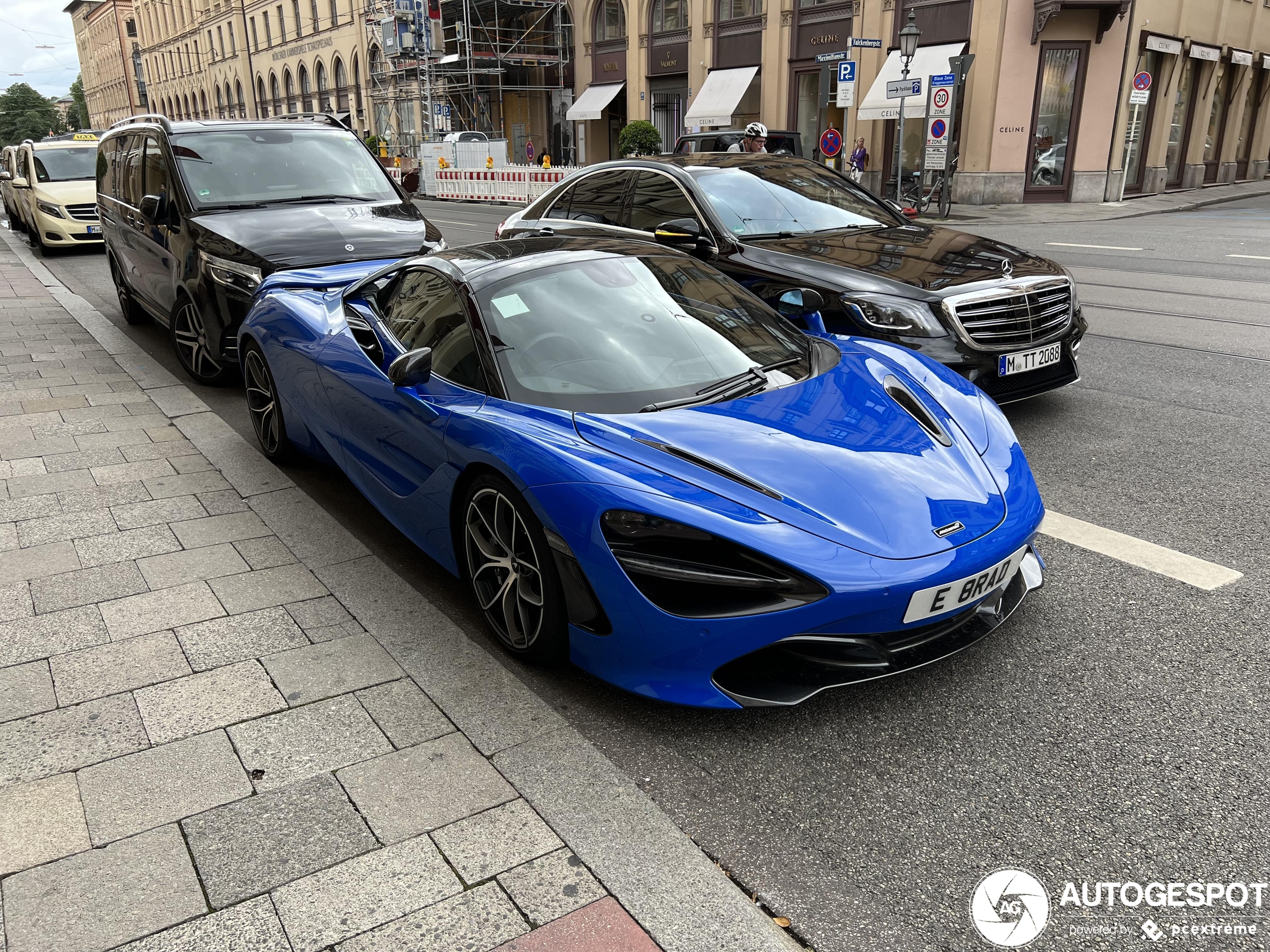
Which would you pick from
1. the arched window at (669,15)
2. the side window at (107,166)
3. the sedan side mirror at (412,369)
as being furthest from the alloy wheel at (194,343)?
the arched window at (669,15)

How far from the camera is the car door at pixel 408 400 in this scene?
3562 mm

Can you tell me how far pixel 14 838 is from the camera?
2488mm

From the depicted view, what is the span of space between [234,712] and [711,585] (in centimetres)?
159

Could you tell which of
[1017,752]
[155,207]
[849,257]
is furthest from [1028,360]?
[155,207]

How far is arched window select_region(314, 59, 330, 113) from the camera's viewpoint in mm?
59781

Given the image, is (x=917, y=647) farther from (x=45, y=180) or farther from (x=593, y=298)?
(x=45, y=180)

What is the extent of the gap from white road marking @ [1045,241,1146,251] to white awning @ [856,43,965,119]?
10.2m

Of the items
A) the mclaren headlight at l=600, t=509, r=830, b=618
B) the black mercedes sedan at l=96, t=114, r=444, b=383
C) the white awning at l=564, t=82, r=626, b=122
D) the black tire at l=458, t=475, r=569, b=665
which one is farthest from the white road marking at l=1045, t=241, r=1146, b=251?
the white awning at l=564, t=82, r=626, b=122

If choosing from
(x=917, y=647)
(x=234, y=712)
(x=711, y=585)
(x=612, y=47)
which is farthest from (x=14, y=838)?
(x=612, y=47)

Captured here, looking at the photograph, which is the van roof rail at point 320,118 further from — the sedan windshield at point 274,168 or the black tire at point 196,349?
the black tire at point 196,349

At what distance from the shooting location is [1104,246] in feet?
49.1

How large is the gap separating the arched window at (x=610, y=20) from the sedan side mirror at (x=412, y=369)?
37.9 meters

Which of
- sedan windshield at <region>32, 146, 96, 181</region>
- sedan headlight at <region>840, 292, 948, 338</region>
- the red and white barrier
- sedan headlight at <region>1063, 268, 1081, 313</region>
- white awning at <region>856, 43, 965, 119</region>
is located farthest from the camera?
the red and white barrier

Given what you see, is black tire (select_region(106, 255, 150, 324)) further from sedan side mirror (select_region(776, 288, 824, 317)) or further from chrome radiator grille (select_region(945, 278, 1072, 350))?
chrome radiator grille (select_region(945, 278, 1072, 350))
